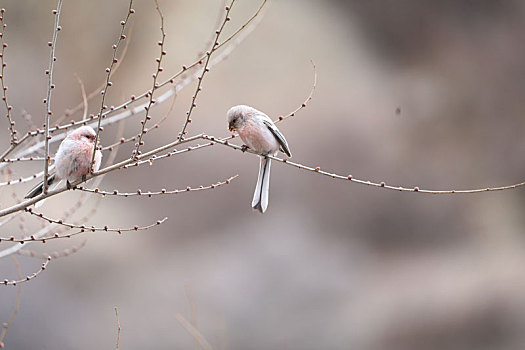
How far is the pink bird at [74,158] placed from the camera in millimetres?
1987

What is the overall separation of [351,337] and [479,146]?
2537 mm

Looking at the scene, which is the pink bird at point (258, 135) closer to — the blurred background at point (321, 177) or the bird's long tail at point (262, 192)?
the bird's long tail at point (262, 192)

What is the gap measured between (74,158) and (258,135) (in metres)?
0.74

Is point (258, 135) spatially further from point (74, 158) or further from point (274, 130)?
point (74, 158)

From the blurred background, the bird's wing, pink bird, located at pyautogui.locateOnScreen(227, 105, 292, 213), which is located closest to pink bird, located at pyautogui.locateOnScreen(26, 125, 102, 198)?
pink bird, located at pyautogui.locateOnScreen(227, 105, 292, 213)

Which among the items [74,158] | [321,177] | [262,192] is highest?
[321,177]

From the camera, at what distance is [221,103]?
588 cm

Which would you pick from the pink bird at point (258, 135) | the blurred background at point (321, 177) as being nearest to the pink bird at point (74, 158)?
the pink bird at point (258, 135)

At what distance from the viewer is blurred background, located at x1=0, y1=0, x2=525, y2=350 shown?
5.07 metres

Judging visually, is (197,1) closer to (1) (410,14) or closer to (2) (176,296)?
(1) (410,14)

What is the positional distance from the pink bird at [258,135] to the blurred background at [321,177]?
109 inches

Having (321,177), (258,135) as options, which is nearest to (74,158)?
(258,135)

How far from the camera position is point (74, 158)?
1983 mm

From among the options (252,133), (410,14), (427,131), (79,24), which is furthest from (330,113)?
(252,133)
